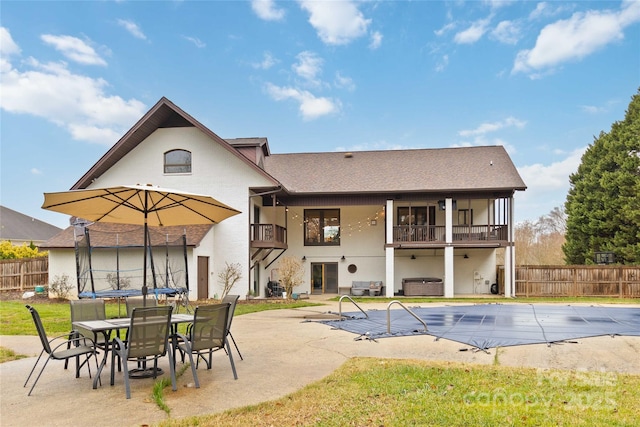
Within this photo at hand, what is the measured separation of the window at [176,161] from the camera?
19406 millimetres

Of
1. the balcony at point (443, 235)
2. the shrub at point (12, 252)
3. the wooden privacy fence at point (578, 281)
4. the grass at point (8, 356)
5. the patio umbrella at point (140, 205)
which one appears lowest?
the wooden privacy fence at point (578, 281)

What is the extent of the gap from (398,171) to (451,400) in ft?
60.5

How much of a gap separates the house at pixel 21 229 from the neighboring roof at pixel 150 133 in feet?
61.8

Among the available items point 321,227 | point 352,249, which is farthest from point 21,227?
point 352,249

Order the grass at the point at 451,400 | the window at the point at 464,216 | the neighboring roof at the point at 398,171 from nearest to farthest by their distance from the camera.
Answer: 1. the grass at the point at 451,400
2. the neighboring roof at the point at 398,171
3. the window at the point at 464,216

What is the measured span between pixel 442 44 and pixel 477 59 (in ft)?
5.65

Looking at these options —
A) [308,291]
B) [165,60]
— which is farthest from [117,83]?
[308,291]

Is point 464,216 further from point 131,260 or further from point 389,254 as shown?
point 131,260

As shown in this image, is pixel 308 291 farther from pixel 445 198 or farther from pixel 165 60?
pixel 165 60

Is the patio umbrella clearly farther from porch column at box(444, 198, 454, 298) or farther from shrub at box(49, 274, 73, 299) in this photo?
porch column at box(444, 198, 454, 298)

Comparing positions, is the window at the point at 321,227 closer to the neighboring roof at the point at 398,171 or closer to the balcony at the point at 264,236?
the neighboring roof at the point at 398,171

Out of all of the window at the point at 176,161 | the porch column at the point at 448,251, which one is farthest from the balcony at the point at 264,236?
the porch column at the point at 448,251

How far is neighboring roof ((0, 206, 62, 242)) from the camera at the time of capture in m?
35.2

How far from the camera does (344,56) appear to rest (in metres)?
23.3
